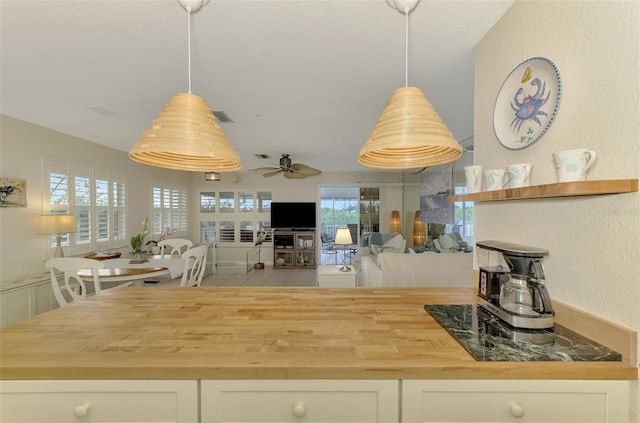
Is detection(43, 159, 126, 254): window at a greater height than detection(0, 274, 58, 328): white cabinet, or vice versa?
detection(43, 159, 126, 254): window

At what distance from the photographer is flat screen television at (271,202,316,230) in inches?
265

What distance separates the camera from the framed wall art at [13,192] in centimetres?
289

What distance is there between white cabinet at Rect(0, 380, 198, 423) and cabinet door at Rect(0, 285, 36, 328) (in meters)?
2.90

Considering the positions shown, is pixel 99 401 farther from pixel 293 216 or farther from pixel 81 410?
pixel 293 216

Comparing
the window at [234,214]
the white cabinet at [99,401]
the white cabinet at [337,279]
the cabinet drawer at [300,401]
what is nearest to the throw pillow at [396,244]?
the white cabinet at [337,279]

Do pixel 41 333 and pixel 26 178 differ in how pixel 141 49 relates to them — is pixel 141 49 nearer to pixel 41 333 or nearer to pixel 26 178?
pixel 41 333

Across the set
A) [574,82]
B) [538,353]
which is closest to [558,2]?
[574,82]

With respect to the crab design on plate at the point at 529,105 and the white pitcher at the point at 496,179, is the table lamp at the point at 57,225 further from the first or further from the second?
the crab design on plate at the point at 529,105

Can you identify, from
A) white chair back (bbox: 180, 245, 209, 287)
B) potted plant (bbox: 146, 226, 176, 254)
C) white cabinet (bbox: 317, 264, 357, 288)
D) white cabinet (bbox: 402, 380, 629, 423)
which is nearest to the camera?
white cabinet (bbox: 402, 380, 629, 423)

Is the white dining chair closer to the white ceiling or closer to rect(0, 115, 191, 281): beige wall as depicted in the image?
rect(0, 115, 191, 281): beige wall

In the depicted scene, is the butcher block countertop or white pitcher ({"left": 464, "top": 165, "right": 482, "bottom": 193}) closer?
the butcher block countertop

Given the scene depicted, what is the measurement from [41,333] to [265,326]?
32.5 inches

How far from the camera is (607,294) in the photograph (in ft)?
2.95

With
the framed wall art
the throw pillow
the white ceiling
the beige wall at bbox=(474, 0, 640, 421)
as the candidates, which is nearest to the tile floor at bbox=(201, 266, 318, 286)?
the throw pillow
